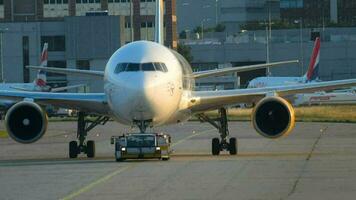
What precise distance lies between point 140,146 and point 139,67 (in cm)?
212

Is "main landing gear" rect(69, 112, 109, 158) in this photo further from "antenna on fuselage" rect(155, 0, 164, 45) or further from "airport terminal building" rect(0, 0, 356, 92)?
"airport terminal building" rect(0, 0, 356, 92)

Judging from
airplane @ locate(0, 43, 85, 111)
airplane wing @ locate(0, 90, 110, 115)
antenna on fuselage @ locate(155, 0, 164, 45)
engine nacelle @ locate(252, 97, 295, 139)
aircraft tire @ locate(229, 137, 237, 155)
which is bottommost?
aircraft tire @ locate(229, 137, 237, 155)

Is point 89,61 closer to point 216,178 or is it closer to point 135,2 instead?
point 135,2

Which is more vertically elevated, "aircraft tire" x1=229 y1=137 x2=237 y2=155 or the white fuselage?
the white fuselage

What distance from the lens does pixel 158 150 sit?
1119 inches

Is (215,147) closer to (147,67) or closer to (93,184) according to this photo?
(147,67)

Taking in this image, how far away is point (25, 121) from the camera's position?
30578 mm

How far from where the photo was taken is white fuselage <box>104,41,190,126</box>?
2789 cm

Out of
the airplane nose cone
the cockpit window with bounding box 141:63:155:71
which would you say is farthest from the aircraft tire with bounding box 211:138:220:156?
the cockpit window with bounding box 141:63:155:71

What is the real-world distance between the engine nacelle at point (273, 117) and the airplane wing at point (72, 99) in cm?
437

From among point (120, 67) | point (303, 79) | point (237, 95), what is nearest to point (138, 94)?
point (120, 67)

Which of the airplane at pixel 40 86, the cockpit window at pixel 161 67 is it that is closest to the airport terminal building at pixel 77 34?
the airplane at pixel 40 86

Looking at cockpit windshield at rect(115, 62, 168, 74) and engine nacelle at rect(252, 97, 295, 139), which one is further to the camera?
engine nacelle at rect(252, 97, 295, 139)

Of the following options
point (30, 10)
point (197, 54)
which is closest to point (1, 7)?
point (30, 10)
